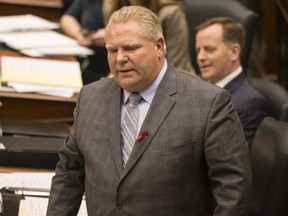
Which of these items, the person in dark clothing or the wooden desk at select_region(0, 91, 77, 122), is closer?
the wooden desk at select_region(0, 91, 77, 122)

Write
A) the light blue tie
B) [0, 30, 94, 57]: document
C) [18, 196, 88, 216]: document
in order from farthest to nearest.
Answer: [0, 30, 94, 57]: document < [18, 196, 88, 216]: document < the light blue tie

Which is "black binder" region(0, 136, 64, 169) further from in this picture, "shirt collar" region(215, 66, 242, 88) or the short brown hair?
the short brown hair

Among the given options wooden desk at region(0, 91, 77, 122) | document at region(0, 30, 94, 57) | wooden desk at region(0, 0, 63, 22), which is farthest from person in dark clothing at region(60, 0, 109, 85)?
wooden desk at region(0, 91, 77, 122)

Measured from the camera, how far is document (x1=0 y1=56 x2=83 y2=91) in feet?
13.4

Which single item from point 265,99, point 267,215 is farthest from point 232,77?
point 267,215

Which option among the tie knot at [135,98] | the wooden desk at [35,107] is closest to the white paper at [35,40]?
the wooden desk at [35,107]

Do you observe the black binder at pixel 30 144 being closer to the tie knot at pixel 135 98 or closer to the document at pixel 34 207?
the document at pixel 34 207

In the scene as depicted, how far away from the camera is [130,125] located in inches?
100

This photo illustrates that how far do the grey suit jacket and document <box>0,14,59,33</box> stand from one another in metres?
2.39

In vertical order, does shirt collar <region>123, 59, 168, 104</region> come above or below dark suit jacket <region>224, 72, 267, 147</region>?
below

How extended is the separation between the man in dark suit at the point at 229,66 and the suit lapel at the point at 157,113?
134 centimetres

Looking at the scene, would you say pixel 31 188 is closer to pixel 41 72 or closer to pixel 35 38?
pixel 41 72

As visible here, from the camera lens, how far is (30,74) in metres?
4.15

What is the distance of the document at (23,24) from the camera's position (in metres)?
4.81
